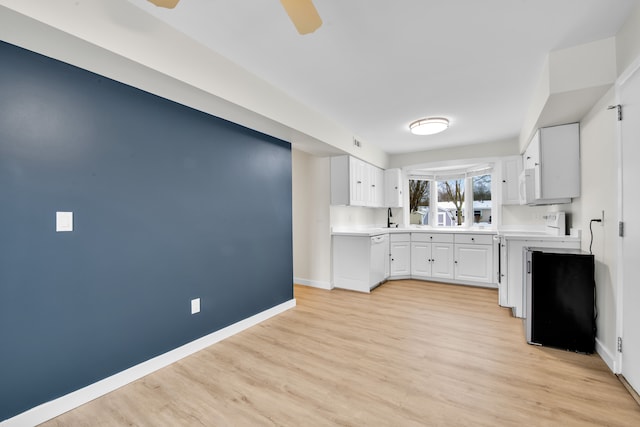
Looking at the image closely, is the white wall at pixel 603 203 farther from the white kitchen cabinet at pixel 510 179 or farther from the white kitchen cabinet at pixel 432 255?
the white kitchen cabinet at pixel 432 255

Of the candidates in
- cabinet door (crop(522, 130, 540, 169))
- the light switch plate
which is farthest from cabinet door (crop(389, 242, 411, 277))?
the light switch plate

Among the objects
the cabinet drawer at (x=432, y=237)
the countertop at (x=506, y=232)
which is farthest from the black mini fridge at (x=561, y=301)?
the cabinet drawer at (x=432, y=237)

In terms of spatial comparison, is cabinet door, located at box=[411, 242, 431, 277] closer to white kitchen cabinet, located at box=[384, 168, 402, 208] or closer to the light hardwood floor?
white kitchen cabinet, located at box=[384, 168, 402, 208]

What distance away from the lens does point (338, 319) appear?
10.6 feet

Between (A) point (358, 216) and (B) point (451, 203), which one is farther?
(B) point (451, 203)

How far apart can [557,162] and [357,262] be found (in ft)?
8.91

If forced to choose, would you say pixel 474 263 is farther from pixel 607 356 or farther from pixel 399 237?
pixel 607 356

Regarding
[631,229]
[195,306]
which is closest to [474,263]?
[631,229]

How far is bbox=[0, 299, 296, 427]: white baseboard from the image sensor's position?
1.61 metres

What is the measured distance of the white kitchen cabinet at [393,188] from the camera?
5551mm

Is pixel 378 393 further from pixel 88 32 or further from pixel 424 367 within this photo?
pixel 88 32

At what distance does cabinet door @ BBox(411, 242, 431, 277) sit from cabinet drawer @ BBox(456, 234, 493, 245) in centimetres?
53

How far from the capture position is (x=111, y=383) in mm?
1934

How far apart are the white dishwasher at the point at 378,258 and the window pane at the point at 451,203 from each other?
1609 mm
